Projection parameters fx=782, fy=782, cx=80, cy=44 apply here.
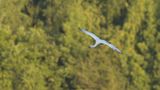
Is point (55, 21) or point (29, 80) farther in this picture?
point (55, 21)

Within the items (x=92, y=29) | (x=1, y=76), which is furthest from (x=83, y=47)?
(x=1, y=76)

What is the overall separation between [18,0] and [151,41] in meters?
2.52

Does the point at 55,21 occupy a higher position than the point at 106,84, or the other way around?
the point at 55,21

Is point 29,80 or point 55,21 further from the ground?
point 55,21

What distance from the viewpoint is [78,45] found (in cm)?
1381

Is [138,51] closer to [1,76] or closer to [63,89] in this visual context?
[63,89]

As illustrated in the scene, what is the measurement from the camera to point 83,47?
13.7 m

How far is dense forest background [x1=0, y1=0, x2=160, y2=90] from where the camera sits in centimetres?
1331

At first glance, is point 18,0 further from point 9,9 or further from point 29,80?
point 29,80

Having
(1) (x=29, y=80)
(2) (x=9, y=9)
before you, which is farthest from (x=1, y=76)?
(2) (x=9, y=9)

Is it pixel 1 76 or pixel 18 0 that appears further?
pixel 18 0

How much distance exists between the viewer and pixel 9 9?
14109mm

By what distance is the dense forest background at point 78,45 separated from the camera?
1331 cm

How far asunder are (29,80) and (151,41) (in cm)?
227
